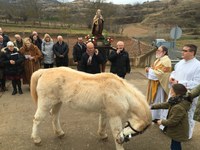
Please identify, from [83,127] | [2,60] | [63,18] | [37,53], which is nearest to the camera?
[83,127]

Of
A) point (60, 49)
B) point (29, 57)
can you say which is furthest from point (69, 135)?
point (60, 49)

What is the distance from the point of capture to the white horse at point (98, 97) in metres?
3.90

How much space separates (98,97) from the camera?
4043 mm

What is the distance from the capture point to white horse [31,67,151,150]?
12.8ft


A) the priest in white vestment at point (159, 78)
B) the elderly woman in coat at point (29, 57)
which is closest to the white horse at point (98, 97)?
the priest in white vestment at point (159, 78)

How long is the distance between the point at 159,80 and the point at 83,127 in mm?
2047

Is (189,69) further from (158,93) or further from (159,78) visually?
(158,93)

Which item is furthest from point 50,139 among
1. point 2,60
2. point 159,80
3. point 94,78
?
point 2,60

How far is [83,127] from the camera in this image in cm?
527

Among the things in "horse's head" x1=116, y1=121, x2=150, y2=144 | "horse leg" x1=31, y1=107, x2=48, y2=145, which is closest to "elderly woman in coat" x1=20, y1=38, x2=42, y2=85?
"horse leg" x1=31, y1=107, x2=48, y2=145

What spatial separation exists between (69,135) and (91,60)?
2.16m

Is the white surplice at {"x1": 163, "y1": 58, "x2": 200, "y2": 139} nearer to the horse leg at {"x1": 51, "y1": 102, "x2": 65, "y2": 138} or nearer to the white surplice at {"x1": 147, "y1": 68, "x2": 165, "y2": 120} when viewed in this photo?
the white surplice at {"x1": 147, "y1": 68, "x2": 165, "y2": 120}

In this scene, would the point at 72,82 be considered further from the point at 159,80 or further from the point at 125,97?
the point at 159,80

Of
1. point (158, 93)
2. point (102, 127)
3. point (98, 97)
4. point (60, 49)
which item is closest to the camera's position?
point (98, 97)
